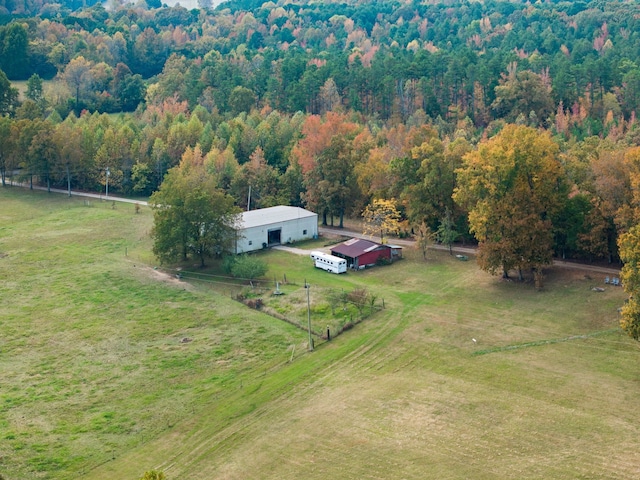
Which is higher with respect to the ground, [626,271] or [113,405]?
[626,271]

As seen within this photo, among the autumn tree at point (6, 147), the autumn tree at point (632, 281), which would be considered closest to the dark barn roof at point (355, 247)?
the autumn tree at point (632, 281)

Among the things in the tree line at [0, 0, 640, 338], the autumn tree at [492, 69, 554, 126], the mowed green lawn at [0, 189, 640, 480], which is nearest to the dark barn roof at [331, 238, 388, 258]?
the mowed green lawn at [0, 189, 640, 480]

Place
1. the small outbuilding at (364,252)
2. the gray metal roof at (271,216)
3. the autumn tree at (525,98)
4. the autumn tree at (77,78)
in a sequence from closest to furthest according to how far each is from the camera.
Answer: the small outbuilding at (364,252) < the gray metal roof at (271,216) < the autumn tree at (525,98) < the autumn tree at (77,78)

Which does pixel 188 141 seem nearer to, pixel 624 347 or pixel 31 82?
pixel 31 82

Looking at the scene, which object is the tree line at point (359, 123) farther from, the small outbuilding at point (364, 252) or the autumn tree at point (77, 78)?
the small outbuilding at point (364, 252)

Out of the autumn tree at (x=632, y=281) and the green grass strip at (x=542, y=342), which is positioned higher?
the autumn tree at (x=632, y=281)

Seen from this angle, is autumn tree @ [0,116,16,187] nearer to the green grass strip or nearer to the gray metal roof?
the gray metal roof

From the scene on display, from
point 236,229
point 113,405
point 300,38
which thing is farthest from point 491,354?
point 300,38
